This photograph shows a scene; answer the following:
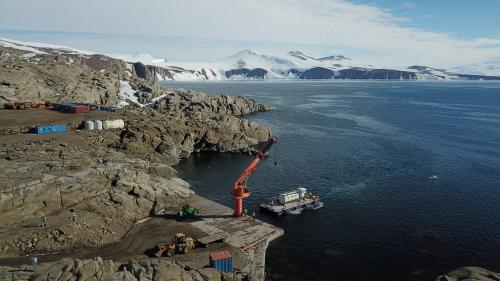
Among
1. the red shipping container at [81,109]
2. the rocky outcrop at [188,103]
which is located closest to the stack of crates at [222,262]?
the red shipping container at [81,109]

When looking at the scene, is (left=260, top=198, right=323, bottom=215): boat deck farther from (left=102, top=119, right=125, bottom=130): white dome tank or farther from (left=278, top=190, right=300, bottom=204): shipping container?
(left=102, top=119, right=125, bottom=130): white dome tank

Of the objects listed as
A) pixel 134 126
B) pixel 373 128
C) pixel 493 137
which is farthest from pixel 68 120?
pixel 493 137

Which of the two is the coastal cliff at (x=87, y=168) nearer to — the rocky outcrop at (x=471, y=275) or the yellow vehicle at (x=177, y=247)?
the yellow vehicle at (x=177, y=247)

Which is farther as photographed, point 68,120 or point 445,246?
point 68,120

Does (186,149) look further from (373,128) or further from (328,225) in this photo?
(373,128)

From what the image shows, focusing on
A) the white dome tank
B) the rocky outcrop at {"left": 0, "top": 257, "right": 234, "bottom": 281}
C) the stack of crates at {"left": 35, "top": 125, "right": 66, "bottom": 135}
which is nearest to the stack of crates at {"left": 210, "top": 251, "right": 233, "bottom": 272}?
the rocky outcrop at {"left": 0, "top": 257, "right": 234, "bottom": 281}

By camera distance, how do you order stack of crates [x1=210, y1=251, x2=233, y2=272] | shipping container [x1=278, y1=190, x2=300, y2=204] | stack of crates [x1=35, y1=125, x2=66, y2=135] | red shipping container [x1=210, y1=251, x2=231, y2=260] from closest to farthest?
stack of crates [x1=210, y1=251, x2=233, y2=272] → red shipping container [x1=210, y1=251, x2=231, y2=260] → shipping container [x1=278, y1=190, x2=300, y2=204] → stack of crates [x1=35, y1=125, x2=66, y2=135]
